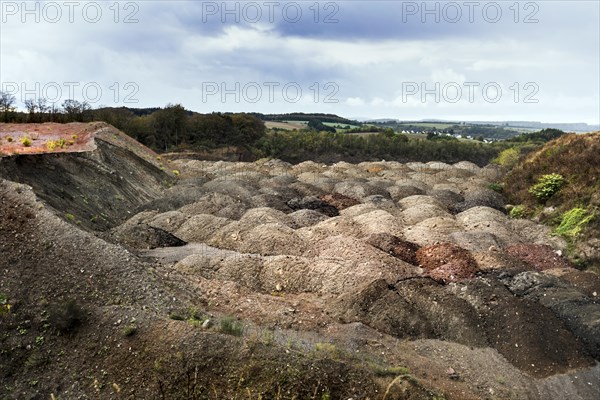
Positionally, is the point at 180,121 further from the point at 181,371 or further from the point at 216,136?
the point at 181,371

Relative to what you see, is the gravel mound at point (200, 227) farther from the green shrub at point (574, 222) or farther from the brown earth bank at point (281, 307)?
the green shrub at point (574, 222)

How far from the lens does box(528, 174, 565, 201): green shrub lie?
22714mm

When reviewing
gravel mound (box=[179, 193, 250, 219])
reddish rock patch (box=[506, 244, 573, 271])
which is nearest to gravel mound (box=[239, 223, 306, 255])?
gravel mound (box=[179, 193, 250, 219])

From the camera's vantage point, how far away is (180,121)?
63531 mm

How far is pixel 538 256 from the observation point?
630 inches

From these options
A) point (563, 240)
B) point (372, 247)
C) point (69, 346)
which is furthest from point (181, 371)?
point (563, 240)

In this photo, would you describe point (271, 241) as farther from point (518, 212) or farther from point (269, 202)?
point (518, 212)

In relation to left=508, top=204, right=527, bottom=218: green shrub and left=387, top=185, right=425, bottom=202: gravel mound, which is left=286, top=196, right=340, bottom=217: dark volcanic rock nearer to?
left=387, top=185, right=425, bottom=202: gravel mound

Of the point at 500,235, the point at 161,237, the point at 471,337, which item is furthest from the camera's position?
the point at 500,235

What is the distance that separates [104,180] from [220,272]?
1345cm

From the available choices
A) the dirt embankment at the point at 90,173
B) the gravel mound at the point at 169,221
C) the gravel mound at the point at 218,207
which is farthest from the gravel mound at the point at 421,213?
the dirt embankment at the point at 90,173

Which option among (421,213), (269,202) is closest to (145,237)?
(269,202)

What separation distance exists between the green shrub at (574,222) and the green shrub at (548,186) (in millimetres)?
3082

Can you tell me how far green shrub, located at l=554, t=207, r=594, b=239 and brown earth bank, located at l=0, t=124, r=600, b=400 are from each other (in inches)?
28.7
